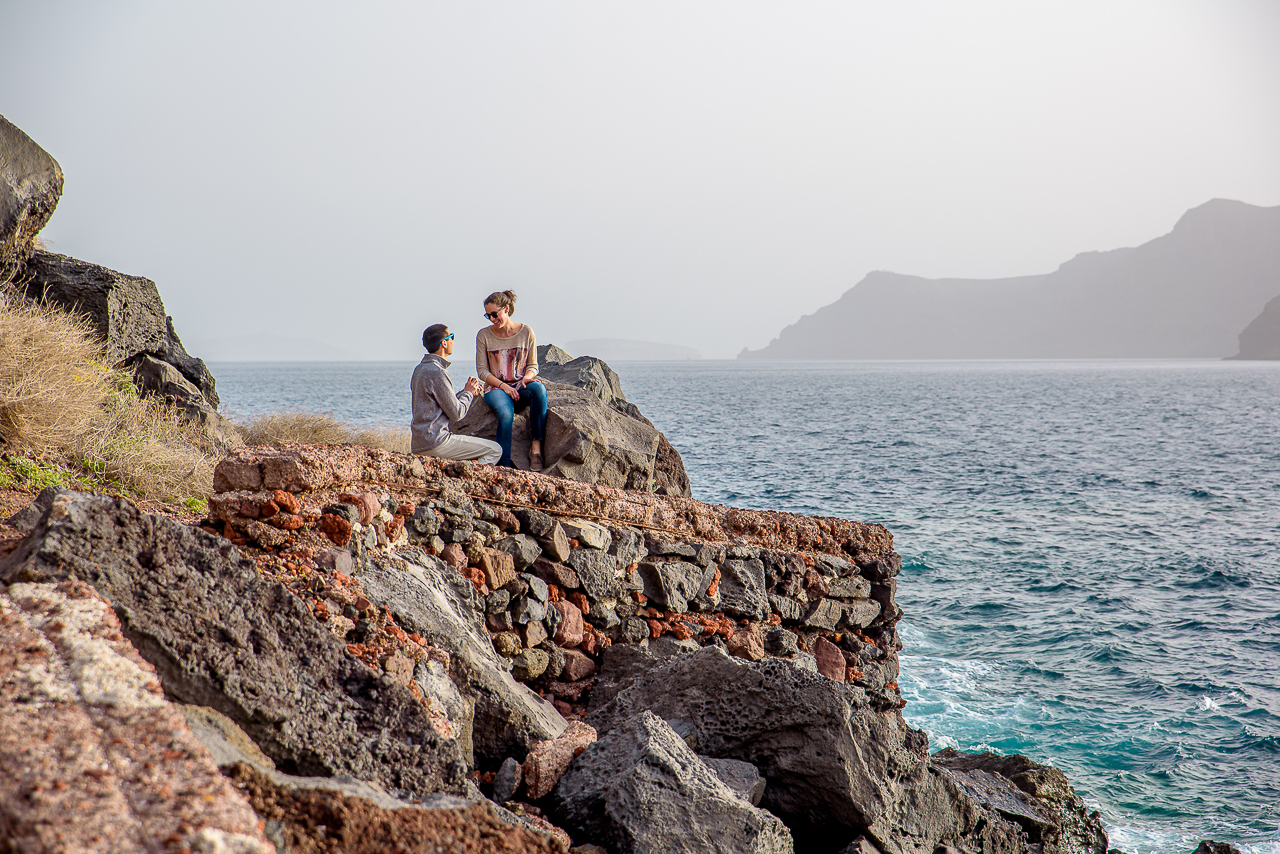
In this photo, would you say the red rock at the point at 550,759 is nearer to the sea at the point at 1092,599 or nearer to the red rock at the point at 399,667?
the red rock at the point at 399,667

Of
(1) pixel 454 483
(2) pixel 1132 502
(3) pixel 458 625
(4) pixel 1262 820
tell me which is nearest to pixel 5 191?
(1) pixel 454 483

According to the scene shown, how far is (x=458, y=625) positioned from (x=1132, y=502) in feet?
83.5

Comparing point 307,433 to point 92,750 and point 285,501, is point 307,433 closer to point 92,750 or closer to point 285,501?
point 285,501

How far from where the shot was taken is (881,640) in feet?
24.0

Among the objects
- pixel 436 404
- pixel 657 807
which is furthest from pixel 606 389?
pixel 657 807

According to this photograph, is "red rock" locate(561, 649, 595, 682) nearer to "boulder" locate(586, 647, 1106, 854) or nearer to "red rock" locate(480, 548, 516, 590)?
"boulder" locate(586, 647, 1106, 854)

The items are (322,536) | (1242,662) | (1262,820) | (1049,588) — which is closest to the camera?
(322,536)

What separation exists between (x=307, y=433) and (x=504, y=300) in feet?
34.9

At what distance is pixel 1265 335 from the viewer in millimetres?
189875

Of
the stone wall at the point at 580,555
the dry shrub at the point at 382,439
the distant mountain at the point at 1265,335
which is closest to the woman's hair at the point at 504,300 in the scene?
the stone wall at the point at 580,555

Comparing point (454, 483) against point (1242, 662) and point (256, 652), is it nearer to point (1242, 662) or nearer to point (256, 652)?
point (256, 652)

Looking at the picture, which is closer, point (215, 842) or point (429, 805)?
point (215, 842)

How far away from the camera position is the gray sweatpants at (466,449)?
624 cm

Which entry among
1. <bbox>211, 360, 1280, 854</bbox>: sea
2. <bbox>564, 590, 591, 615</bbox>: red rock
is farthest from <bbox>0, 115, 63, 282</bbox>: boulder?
<bbox>211, 360, 1280, 854</bbox>: sea
